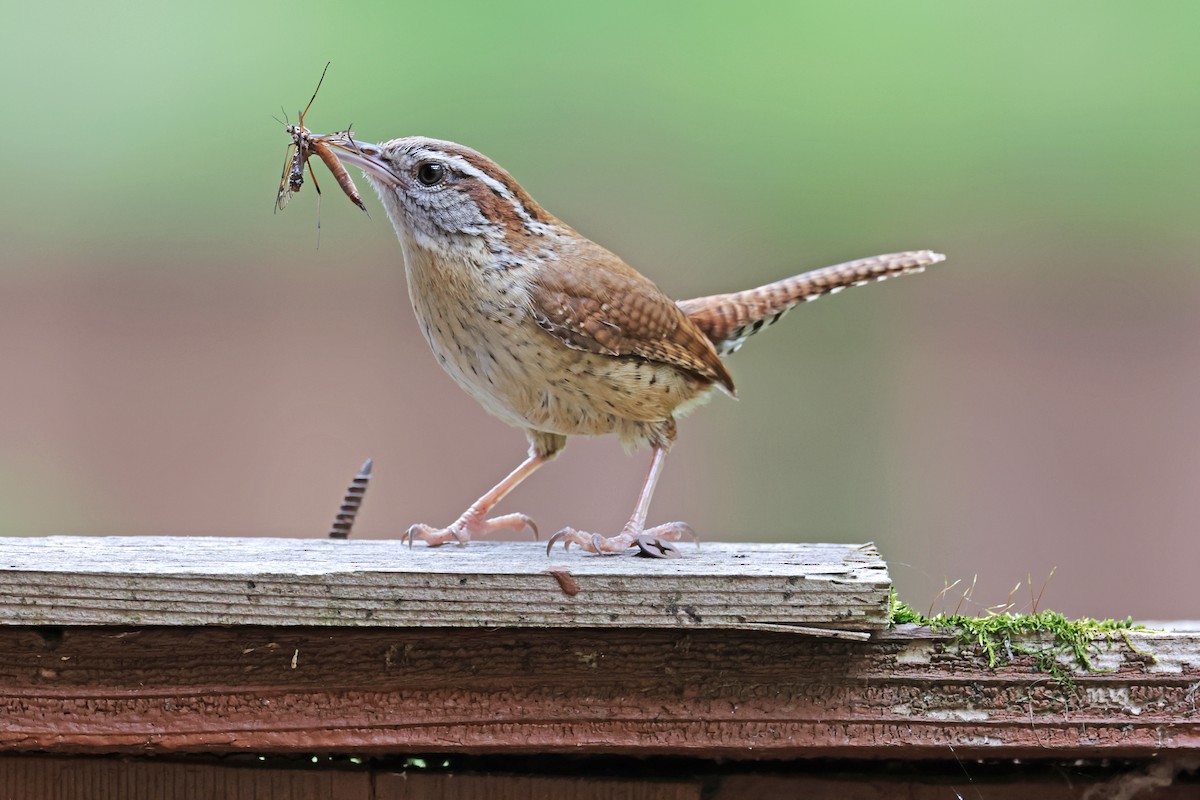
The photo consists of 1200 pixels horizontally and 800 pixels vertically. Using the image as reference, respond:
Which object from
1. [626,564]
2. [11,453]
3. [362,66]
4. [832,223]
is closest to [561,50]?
[362,66]

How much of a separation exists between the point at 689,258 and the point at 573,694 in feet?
11.2

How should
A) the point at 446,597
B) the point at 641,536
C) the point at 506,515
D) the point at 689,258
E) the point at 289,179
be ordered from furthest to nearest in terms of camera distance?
1. the point at 689,258
2. the point at 506,515
3. the point at 289,179
4. the point at 641,536
5. the point at 446,597

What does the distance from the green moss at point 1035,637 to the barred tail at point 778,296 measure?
1.47 meters

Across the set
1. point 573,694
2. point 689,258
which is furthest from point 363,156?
point 689,258

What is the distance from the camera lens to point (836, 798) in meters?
1.99

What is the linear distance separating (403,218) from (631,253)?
235 cm

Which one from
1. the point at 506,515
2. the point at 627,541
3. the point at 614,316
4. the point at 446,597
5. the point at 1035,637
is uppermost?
the point at 614,316

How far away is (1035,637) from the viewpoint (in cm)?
189

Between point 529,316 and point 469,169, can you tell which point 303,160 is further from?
point 529,316

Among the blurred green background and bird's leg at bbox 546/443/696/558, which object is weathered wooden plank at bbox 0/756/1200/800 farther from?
the blurred green background

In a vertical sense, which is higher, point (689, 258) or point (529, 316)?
point (529, 316)

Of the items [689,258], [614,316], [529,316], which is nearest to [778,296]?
[614,316]

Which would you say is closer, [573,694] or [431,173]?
[573,694]

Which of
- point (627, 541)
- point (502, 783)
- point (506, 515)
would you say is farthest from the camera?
point (506, 515)
